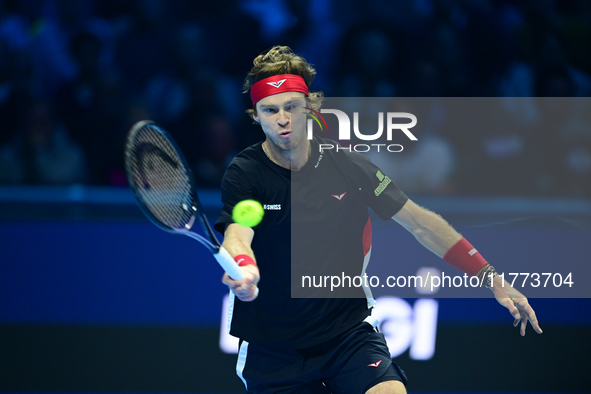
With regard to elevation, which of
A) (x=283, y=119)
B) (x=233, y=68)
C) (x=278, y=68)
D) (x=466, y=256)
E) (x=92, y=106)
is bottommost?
(x=466, y=256)

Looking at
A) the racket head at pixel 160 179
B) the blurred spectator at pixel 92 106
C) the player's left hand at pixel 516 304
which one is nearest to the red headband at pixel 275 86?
the racket head at pixel 160 179

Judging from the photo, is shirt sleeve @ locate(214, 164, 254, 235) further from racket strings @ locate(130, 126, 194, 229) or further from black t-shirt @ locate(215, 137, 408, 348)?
racket strings @ locate(130, 126, 194, 229)

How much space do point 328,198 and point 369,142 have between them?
168cm

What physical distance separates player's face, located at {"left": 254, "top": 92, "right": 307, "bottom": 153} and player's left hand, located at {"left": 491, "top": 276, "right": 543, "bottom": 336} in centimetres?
114

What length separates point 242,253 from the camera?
7.77ft

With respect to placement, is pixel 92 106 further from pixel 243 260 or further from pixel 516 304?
pixel 516 304

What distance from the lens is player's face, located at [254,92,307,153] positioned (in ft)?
8.82

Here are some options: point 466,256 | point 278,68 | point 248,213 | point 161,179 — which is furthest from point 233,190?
point 466,256

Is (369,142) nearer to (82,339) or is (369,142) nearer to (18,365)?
(82,339)

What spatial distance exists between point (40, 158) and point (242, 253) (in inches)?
137

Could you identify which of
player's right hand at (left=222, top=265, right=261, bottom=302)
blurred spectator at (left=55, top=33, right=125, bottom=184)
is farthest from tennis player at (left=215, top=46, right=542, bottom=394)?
blurred spectator at (left=55, top=33, right=125, bottom=184)

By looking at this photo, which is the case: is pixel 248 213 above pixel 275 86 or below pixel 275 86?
below

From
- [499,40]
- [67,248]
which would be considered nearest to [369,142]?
[499,40]

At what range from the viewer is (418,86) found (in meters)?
5.31
